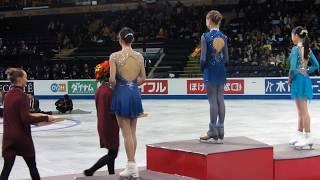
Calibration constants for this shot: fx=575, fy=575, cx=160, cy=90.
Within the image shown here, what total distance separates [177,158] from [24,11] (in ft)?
103

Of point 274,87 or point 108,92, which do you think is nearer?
point 108,92

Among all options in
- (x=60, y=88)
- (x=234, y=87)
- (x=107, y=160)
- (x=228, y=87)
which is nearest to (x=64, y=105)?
(x=228, y=87)

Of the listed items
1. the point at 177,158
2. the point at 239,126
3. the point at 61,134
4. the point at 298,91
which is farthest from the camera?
the point at 239,126

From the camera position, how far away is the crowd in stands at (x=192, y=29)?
979 inches

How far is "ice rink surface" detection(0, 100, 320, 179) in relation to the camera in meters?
8.45

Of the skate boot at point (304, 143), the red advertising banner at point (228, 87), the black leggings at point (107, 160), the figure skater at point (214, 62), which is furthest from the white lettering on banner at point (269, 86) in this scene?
the black leggings at point (107, 160)

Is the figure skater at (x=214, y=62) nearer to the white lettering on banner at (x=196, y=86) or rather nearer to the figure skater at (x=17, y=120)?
the figure skater at (x=17, y=120)

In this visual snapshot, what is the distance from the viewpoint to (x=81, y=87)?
84.2ft

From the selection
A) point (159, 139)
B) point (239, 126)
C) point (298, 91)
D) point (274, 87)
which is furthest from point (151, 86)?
point (298, 91)

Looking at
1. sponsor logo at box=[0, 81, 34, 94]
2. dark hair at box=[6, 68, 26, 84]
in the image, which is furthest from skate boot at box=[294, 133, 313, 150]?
sponsor logo at box=[0, 81, 34, 94]

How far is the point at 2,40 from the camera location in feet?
115

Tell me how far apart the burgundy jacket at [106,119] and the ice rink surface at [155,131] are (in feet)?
5.00

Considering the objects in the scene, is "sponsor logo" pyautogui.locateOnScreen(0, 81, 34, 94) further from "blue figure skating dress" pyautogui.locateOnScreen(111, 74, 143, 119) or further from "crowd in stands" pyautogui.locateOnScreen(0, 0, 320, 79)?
"blue figure skating dress" pyautogui.locateOnScreen(111, 74, 143, 119)

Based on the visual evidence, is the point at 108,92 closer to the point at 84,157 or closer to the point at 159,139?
the point at 84,157
